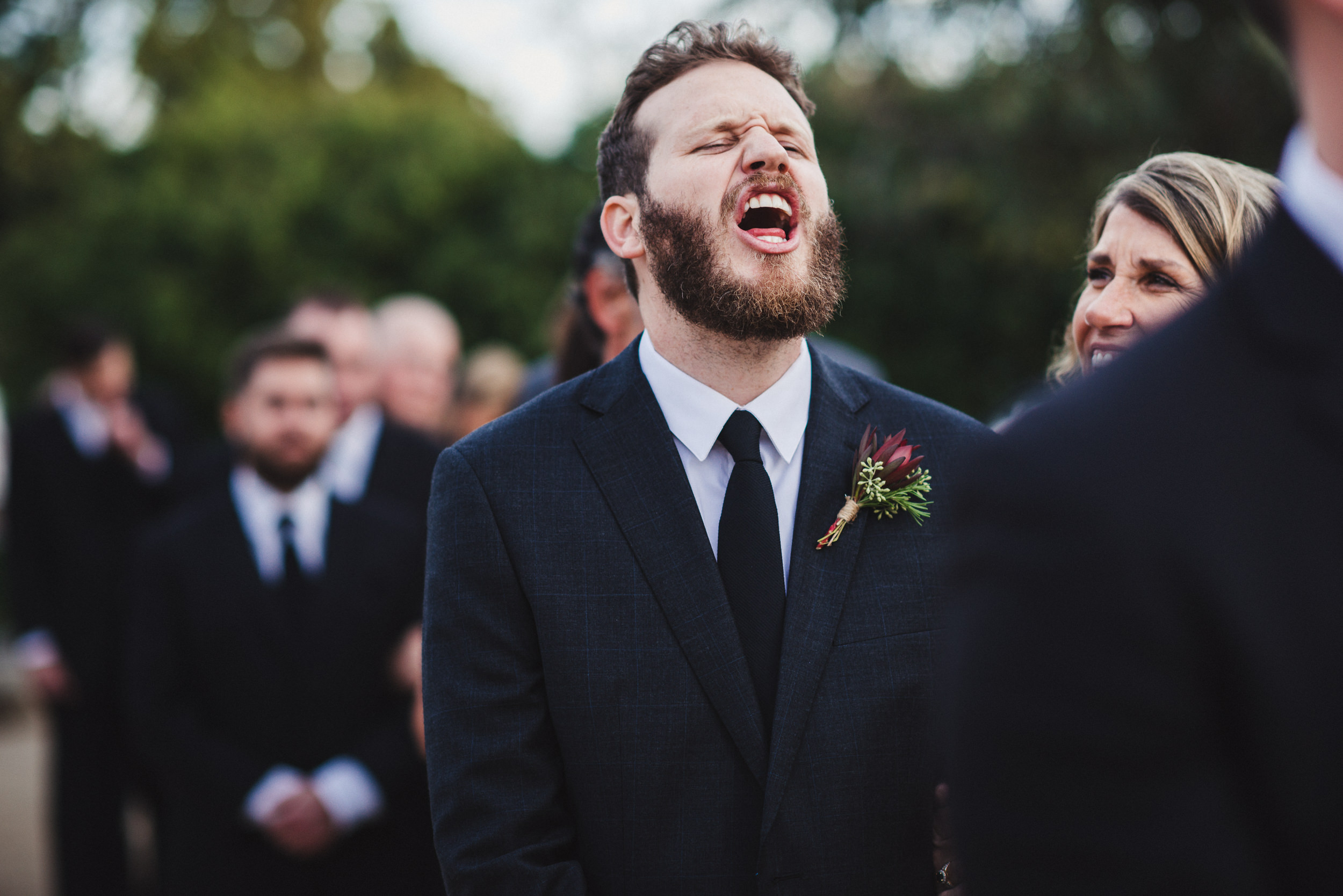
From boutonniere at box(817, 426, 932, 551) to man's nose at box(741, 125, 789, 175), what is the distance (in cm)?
54

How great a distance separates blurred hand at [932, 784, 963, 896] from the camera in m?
1.90

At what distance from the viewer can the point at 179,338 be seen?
11102 millimetres

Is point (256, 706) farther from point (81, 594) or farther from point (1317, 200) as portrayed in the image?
point (1317, 200)

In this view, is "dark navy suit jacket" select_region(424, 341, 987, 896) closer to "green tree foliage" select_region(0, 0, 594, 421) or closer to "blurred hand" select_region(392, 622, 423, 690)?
"blurred hand" select_region(392, 622, 423, 690)

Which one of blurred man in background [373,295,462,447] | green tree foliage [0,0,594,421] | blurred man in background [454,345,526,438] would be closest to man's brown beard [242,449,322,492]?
blurred man in background [373,295,462,447]

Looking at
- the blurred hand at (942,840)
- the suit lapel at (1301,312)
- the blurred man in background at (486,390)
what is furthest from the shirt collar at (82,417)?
the suit lapel at (1301,312)

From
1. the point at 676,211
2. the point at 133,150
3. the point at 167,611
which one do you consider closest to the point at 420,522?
the point at 167,611

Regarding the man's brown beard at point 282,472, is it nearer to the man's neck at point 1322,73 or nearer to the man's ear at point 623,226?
the man's ear at point 623,226

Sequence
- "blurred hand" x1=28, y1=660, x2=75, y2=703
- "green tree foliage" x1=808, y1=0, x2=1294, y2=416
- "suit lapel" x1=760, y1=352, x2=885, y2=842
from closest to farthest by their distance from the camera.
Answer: "suit lapel" x1=760, y1=352, x2=885, y2=842 → "blurred hand" x1=28, y1=660, x2=75, y2=703 → "green tree foliage" x1=808, y1=0, x2=1294, y2=416

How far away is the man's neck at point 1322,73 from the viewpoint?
82 cm

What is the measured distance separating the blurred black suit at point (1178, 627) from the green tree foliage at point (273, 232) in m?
9.76

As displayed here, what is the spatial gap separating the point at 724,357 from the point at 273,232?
1032cm

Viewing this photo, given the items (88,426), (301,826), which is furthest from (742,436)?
(88,426)

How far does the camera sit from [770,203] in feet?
7.00
